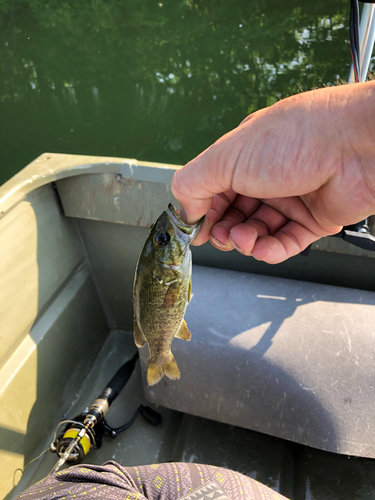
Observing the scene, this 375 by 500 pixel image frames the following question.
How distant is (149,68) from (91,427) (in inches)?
330

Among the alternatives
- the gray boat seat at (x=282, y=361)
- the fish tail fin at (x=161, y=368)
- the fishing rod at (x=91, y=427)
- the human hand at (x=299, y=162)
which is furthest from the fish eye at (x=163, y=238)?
the fishing rod at (x=91, y=427)

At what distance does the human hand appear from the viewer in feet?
3.32

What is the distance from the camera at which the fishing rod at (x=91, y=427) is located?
2072 mm

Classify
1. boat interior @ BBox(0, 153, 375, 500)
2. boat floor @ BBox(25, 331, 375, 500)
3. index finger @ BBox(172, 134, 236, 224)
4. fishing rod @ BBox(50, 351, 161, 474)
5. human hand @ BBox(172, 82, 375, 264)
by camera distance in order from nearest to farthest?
human hand @ BBox(172, 82, 375, 264) < index finger @ BBox(172, 134, 236, 224) < boat interior @ BBox(0, 153, 375, 500) < boat floor @ BBox(25, 331, 375, 500) < fishing rod @ BBox(50, 351, 161, 474)

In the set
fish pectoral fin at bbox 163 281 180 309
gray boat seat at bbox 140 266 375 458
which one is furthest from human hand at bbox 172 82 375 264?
gray boat seat at bbox 140 266 375 458

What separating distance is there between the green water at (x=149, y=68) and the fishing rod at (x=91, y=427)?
14.4ft

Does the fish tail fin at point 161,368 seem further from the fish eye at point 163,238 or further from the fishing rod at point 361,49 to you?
the fishing rod at point 361,49

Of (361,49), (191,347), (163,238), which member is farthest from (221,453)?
(361,49)

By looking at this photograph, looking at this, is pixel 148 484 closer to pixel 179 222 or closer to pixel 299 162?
pixel 179 222

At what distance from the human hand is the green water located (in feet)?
16.1

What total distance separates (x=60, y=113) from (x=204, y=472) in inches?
279

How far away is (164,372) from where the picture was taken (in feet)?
5.61

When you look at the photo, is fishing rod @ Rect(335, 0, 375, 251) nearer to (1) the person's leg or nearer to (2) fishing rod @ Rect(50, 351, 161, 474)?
(1) the person's leg

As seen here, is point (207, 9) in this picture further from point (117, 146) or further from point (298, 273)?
point (298, 273)
